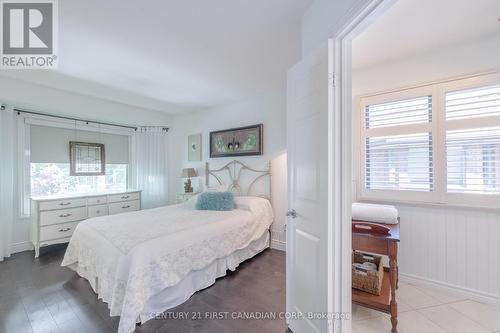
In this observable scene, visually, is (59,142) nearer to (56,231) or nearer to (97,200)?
(97,200)

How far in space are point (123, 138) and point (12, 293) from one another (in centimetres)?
313

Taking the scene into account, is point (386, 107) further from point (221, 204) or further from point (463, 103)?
point (221, 204)

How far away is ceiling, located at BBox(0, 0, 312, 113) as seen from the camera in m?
1.76

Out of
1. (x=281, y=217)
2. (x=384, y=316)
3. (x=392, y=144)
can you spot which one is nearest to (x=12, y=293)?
(x=281, y=217)

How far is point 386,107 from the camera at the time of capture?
2.61 meters

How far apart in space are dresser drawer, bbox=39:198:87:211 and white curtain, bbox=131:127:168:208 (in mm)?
1192

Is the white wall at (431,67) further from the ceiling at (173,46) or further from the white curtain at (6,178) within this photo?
the white curtain at (6,178)

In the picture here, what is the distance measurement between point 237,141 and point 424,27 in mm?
2831

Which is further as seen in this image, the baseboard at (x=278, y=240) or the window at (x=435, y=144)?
the baseboard at (x=278, y=240)

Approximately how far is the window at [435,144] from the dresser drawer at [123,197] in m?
4.13

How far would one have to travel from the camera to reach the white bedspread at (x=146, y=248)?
1780 mm

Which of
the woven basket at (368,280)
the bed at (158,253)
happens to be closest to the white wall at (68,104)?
Result: the bed at (158,253)

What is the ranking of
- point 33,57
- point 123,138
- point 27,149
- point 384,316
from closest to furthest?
1. point 384,316
2. point 33,57
3. point 27,149
4. point 123,138

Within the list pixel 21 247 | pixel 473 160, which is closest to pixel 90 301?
pixel 21 247
